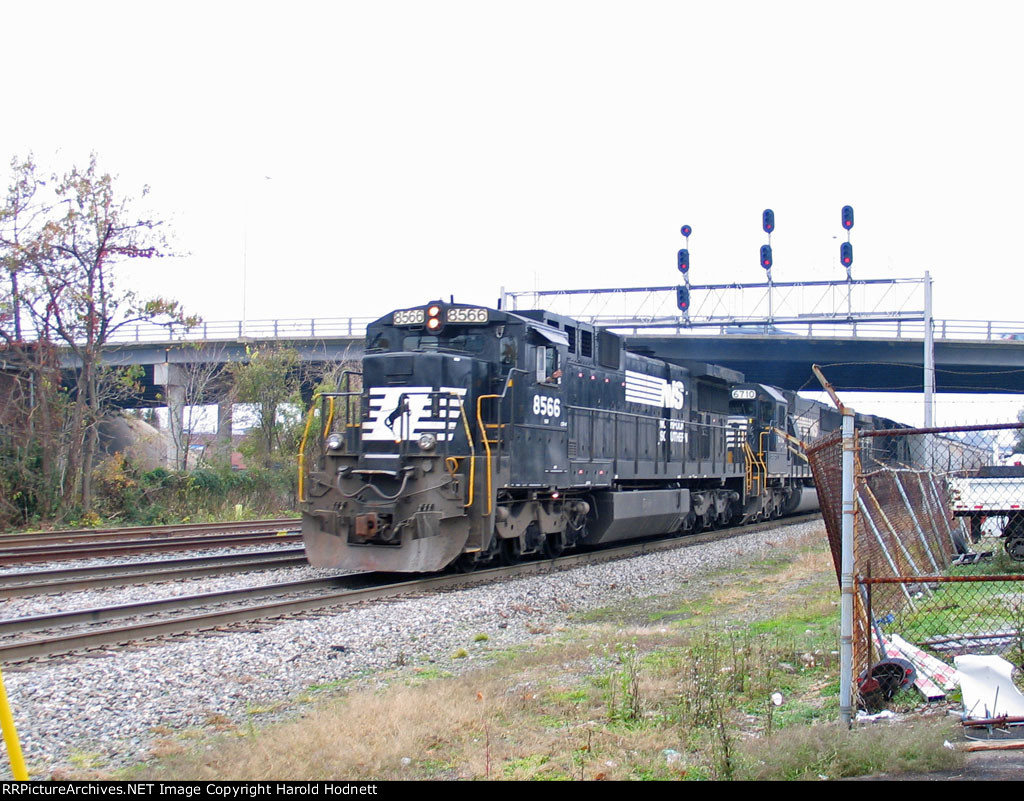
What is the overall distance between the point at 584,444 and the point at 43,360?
15.2 m

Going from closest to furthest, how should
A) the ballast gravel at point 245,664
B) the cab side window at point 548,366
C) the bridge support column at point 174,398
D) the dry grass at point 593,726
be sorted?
the dry grass at point 593,726, the ballast gravel at point 245,664, the cab side window at point 548,366, the bridge support column at point 174,398

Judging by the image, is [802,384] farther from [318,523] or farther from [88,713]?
[88,713]

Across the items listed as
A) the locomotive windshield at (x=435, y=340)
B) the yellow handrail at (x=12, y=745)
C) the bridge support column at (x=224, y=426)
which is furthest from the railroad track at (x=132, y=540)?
the yellow handrail at (x=12, y=745)

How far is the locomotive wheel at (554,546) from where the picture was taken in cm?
1516

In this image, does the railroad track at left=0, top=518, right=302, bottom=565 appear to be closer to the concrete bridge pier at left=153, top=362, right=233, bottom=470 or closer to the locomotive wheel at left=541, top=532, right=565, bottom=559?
the locomotive wheel at left=541, top=532, right=565, bottom=559

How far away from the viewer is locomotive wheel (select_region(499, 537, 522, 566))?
45.1 ft

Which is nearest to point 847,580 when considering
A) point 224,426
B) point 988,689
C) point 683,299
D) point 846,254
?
point 988,689

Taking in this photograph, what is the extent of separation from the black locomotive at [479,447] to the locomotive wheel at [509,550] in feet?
0.08

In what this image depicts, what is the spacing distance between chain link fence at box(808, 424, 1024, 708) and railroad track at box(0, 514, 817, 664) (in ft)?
17.9

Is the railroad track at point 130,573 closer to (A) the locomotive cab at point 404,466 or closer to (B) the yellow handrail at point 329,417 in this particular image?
(A) the locomotive cab at point 404,466

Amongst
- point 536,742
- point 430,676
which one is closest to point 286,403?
point 430,676

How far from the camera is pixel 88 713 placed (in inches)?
246

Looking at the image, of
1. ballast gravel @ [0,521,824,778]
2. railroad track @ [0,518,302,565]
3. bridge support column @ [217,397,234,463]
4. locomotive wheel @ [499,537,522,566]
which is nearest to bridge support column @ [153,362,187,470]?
bridge support column @ [217,397,234,463]

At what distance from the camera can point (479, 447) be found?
12453 millimetres
